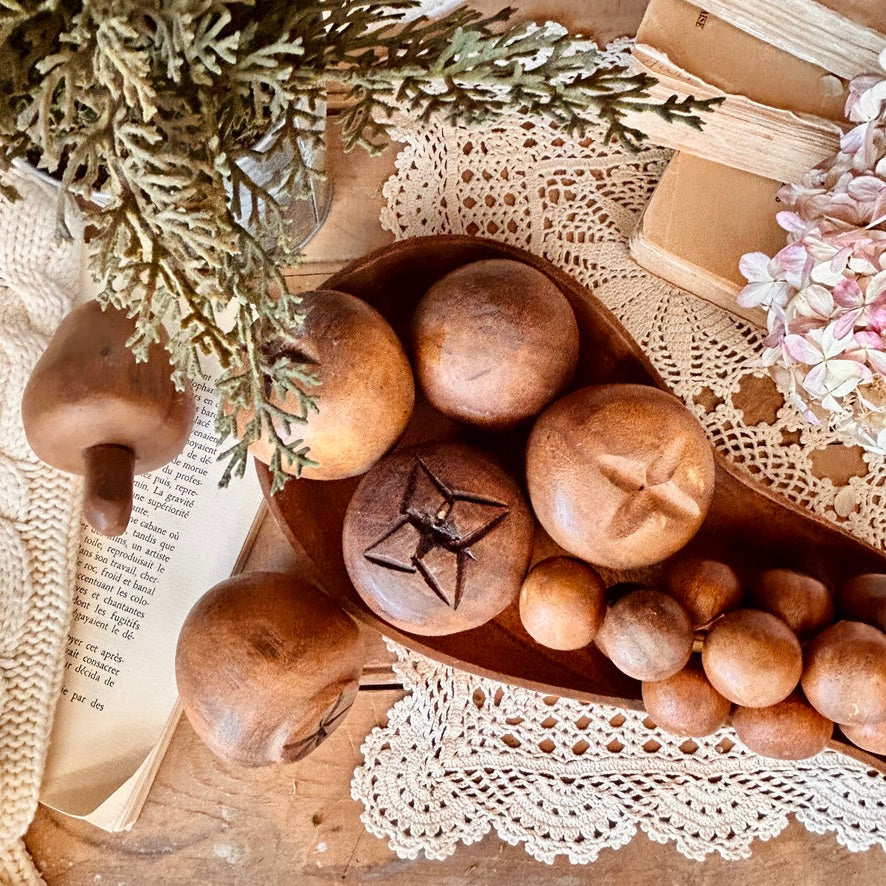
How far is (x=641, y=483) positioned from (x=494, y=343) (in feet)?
0.37

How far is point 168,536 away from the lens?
604mm

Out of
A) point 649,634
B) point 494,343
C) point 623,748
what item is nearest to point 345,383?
point 494,343

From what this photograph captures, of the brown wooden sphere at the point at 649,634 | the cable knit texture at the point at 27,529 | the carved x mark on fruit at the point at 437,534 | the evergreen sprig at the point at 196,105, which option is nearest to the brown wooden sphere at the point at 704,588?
the brown wooden sphere at the point at 649,634

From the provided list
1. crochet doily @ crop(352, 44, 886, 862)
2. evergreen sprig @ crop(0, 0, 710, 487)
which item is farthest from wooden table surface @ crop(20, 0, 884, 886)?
evergreen sprig @ crop(0, 0, 710, 487)

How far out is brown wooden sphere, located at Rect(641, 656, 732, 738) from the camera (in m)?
0.47

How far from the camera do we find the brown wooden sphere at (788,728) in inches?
18.4

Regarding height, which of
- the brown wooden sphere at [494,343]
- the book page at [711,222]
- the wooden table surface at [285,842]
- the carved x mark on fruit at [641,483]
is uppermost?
the book page at [711,222]

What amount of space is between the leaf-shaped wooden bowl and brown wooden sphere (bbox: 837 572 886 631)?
0.02 m

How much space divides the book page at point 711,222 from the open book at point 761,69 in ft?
0.04

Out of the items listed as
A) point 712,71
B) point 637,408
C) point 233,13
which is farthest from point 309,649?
point 712,71

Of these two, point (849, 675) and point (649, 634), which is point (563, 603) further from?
point (849, 675)

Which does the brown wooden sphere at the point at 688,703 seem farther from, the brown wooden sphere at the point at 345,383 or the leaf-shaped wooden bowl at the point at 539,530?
the brown wooden sphere at the point at 345,383

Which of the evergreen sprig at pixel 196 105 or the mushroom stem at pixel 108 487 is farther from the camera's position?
the mushroom stem at pixel 108 487

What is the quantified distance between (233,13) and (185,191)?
4.7 inches
